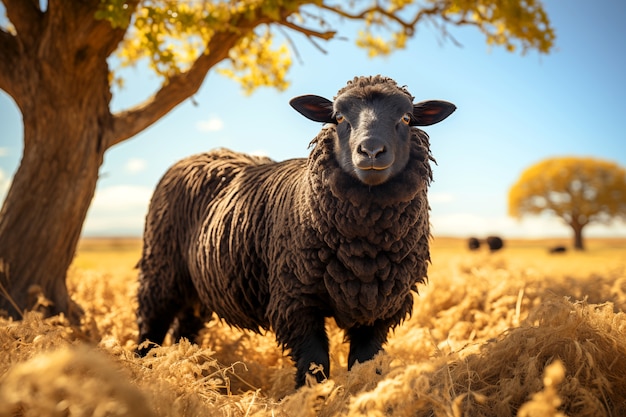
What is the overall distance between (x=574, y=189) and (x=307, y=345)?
2696 centimetres

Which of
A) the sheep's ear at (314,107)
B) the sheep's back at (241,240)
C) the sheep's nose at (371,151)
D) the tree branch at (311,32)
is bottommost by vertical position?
the sheep's back at (241,240)

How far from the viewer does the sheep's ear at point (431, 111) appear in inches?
133

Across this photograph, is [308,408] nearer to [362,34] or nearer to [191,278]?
[191,278]

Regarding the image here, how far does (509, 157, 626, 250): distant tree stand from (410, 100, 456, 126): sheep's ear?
25326mm

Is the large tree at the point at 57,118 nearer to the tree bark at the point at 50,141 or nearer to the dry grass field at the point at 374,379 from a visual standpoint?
the tree bark at the point at 50,141

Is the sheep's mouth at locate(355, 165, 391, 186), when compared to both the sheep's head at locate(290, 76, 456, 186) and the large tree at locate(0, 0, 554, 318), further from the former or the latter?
the large tree at locate(0, 0, 554, 318)

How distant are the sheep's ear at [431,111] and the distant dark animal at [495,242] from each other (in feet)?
39.1

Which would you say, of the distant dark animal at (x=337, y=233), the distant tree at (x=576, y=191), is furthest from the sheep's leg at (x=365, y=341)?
the distant tree at (x=576, y=191)

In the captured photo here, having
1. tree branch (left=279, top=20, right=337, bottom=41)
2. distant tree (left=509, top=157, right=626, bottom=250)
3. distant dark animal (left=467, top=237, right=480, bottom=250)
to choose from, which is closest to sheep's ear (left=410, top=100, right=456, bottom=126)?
tree branch (left=279, top=20, right=337, bottom=41)

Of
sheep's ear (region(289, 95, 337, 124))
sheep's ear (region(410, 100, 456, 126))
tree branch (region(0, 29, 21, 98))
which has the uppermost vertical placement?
tree branch (region(0, 29, 21, 98))

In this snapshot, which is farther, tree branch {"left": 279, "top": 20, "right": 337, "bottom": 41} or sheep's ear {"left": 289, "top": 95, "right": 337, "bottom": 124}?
tree branch {"left": 279, "top": 20, "right": 337, "bottom": 41}

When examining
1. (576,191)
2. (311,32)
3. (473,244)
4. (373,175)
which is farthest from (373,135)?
(576,191)

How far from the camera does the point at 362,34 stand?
31.6 ft

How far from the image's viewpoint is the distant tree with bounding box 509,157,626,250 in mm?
25453
